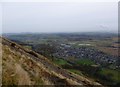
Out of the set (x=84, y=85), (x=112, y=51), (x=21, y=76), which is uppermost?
(x=21, y=76)

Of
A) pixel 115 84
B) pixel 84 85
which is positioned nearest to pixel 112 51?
pixel 115 84

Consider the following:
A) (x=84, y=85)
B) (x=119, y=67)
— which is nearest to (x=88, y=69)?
(x=119, y=67)

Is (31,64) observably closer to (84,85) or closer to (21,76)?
(21,76)

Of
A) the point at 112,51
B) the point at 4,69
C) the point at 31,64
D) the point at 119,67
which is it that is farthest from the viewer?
the point at 112,51

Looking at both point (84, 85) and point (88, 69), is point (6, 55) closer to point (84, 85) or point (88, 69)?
point (84, 85)

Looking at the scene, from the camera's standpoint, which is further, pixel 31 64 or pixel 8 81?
pixel 31 64

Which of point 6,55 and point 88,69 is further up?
point 6,55

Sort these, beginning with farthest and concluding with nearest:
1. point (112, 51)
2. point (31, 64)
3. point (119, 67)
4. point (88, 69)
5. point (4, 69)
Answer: point (112, 51) < point (119, 67) < point (88, 69) < point (31, 64) < point (4, 69)

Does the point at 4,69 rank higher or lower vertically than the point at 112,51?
higher

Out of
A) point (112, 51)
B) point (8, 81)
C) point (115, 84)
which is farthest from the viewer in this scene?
point (112, 51)
